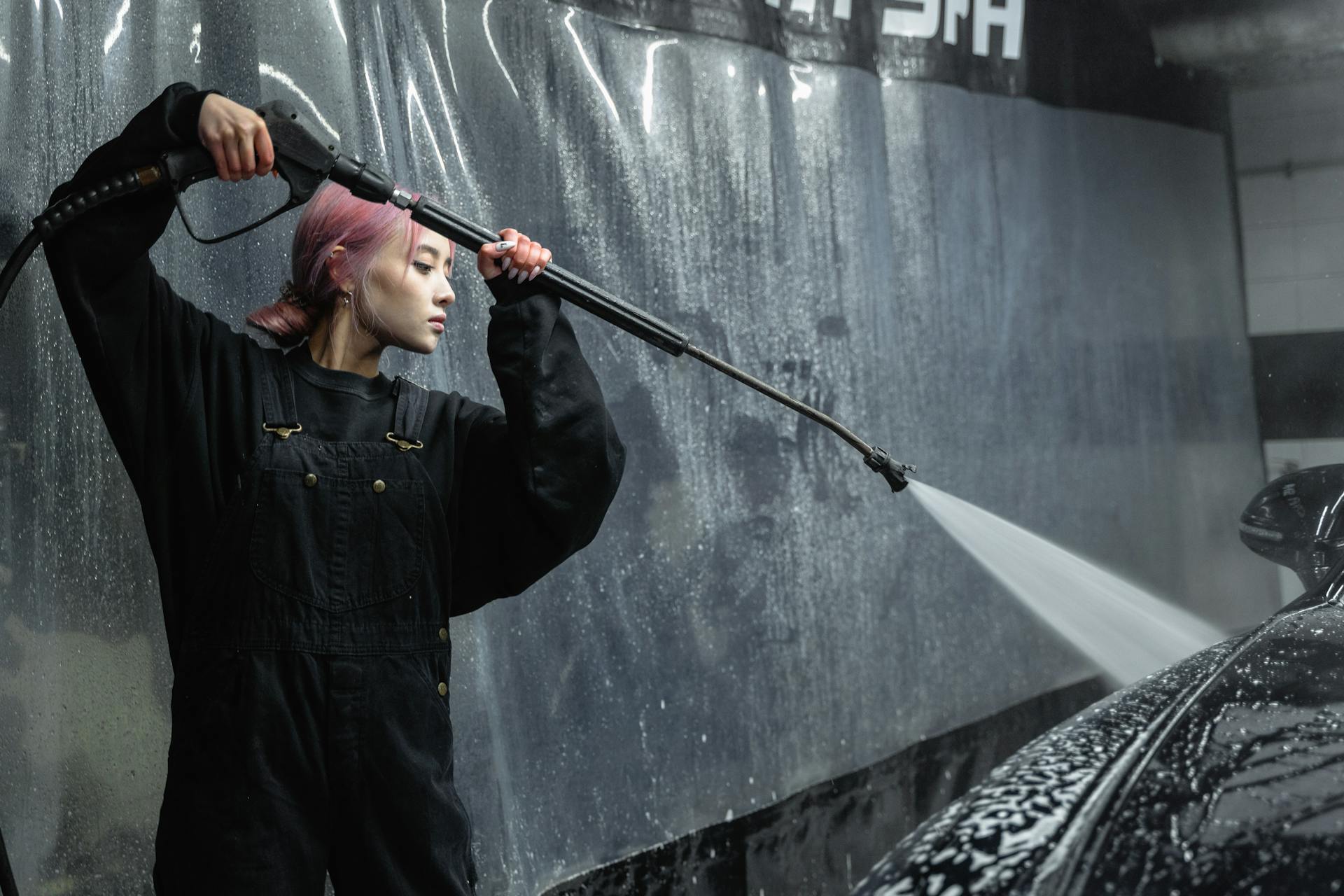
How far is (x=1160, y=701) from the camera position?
1.26 metres

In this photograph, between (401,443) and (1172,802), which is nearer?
(1172,802)

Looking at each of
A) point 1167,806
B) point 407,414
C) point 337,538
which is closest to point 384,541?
point 337,538

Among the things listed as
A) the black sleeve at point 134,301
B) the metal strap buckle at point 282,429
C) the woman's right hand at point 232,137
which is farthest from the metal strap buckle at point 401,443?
the woman's right hand at point 232,137

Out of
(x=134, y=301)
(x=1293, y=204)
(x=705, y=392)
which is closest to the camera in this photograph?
(x=134, y=301)

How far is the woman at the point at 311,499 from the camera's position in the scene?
1.24m

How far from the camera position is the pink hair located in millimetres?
1416

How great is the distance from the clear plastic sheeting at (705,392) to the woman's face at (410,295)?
1.40ft

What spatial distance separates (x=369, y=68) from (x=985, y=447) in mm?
1820

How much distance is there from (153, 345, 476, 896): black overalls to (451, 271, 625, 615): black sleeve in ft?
0.43

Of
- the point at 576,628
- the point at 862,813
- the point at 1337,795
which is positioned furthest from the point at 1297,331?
the point at 1337,795

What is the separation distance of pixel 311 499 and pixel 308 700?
212 millimetres

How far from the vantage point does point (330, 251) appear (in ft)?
4.66

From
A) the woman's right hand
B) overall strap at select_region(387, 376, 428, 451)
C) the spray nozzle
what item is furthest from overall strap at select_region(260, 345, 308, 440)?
the spray nozzle

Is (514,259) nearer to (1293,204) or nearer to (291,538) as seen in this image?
(291,538)
